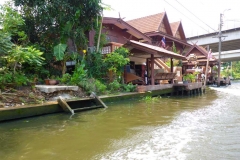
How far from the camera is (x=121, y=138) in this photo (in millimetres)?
4727

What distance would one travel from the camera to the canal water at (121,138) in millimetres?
3766

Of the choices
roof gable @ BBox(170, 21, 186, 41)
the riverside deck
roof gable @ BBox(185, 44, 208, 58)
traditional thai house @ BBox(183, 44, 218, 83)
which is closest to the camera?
the riverside deck

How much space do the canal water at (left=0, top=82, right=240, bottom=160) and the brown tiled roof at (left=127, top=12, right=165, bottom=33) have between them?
17.4 metres

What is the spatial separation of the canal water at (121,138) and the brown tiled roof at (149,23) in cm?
1744

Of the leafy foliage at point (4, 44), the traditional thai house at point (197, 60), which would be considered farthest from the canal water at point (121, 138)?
the traditional thai house at point (197, 60)

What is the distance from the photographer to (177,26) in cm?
2834

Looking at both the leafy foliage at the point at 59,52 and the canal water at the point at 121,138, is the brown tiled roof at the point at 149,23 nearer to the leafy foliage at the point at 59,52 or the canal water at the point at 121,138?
the leafy foliage at the point at 59,52

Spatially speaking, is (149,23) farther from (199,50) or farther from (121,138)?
(121,138)

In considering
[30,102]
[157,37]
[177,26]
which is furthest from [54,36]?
[177,26]

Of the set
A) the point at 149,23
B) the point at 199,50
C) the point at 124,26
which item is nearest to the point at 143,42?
the point at 124,26

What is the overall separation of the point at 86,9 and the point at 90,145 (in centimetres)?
899

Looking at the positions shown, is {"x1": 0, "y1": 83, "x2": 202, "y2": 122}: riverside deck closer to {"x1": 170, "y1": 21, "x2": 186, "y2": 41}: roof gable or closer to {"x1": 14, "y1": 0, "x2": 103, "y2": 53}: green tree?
{"x1": 14, "y1": 0, "x2": 103, "y2": 53}: green tree

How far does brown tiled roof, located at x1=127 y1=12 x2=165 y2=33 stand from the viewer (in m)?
23.0

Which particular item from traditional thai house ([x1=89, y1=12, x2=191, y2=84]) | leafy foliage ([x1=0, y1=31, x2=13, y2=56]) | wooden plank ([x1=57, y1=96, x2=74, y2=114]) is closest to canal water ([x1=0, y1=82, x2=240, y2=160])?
wooden plank ([x1=57, y1=96, x2=74, y2=114])
